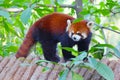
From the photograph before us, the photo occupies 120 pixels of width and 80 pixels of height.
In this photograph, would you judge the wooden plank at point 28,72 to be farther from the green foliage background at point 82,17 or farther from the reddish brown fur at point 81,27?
the reddish brown fur at point 81,27

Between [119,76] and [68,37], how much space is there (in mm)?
931

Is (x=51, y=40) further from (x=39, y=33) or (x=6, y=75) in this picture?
(x=6, y=75)

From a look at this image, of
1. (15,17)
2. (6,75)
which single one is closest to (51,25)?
(15,17)

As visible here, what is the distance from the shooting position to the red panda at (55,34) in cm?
265

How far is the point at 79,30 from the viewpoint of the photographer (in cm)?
269

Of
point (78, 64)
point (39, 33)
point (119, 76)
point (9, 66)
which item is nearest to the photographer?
point (78, 64)

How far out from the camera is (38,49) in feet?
10.4

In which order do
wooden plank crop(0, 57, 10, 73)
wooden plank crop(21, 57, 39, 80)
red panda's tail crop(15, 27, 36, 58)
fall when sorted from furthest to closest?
red panda's tail crop(15, 27, 36, 58) < wooden plank crop(0, 57, 10, 73) < wooden plank crop(21, 57, 39, 80)

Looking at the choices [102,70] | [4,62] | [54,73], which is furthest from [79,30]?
[102,70]

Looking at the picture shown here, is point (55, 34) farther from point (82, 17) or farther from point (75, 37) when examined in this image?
point (82, 17)

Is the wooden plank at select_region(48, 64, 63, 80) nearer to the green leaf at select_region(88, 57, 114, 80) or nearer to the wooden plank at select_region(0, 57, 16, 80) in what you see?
the wooden plank at select_region(0, 57, 16, 80)

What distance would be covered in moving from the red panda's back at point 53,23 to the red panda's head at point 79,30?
0.06 metres

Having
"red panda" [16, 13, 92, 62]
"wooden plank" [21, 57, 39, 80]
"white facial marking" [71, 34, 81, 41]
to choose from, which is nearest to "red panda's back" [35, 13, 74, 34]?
"red panda" [16, 13, 92, 62]

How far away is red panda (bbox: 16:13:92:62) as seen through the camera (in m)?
2.65
